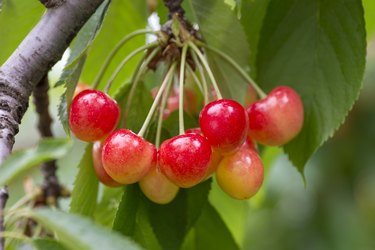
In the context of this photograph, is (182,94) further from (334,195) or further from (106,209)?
(334,195)

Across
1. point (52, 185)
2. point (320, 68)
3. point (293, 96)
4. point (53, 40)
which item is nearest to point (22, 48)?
point (53, 40)

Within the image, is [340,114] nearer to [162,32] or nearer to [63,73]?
[162,32]

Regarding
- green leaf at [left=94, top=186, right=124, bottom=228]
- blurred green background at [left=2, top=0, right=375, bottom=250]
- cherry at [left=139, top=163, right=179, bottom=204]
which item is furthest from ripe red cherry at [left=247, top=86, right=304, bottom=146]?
blurred green background at [left=2, top=0, right=375, bottom=250]

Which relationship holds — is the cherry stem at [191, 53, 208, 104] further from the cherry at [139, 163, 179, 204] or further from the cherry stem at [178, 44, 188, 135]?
the cherry at [139, 163, 179, 204]

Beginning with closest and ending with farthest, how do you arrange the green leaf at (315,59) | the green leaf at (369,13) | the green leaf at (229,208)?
the green leaf at (315,59) → the green leaf at (369,13) → the green leaf at (229,208)

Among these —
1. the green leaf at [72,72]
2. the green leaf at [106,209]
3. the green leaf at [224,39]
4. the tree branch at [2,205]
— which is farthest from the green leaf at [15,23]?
the tree branch at [2,205]

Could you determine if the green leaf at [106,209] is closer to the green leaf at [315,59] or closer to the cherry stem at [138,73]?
the cherry stem at [138,73]
